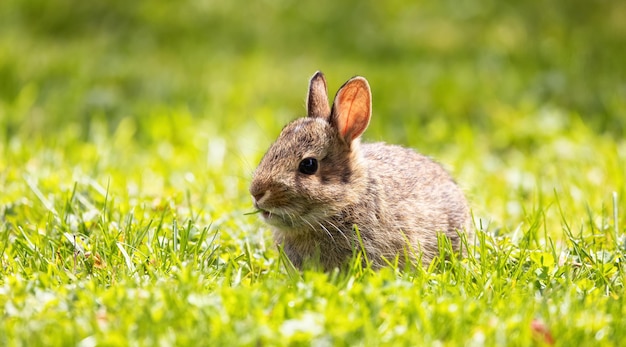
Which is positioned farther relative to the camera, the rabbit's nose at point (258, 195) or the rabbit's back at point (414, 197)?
the rabbit's back at point (414, 197)

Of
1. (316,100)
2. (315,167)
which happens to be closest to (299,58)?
(316,100)

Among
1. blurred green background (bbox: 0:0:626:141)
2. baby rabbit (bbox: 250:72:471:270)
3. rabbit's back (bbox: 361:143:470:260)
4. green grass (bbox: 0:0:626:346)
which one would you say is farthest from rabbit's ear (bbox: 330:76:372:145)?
blurred green background (bbox: 0:0:626:141)

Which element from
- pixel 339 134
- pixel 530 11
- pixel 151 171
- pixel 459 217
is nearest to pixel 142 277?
pixel 339 134

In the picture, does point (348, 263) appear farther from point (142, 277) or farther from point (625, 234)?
point (625, 234)

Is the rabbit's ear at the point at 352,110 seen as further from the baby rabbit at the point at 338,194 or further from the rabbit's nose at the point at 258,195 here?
the rabbit's nose at the point at 258,195

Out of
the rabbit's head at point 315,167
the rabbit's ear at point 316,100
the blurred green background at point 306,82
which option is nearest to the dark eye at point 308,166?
the rabbit's head at point 315,167

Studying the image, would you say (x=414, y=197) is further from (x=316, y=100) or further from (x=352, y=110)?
(x=316, y=100)
